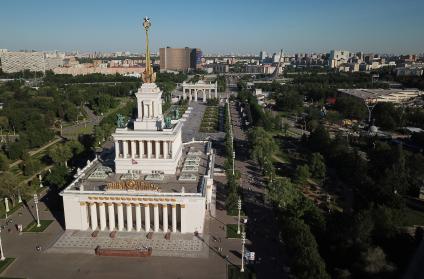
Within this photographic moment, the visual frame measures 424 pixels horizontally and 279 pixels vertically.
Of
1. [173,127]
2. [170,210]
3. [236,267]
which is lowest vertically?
[236,267]

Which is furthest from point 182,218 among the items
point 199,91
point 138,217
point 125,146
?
point 199,91

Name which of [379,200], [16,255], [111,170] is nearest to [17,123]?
[111,170]

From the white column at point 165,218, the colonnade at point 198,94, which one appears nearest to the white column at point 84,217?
the white column at point 165,218

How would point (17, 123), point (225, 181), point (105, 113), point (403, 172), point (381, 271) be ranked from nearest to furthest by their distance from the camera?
point (381, 271) < point (403, 172) < point (225, 181) < point (17, 123) < point (105, 113)

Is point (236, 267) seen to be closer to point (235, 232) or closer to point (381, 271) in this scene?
point (235, 232)

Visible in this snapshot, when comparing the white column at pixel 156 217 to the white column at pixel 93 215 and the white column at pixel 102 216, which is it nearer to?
the white column at pixel 102 216

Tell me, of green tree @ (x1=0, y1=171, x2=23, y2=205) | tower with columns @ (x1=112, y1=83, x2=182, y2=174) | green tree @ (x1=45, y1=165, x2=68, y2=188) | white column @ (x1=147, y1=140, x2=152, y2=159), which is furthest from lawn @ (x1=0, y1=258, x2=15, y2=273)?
white column @ (x1=147, y1=140, x2=152, y2=159)

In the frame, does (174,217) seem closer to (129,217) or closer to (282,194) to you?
(129,217)

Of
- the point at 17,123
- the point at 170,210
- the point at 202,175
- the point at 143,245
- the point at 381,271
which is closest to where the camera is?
the point at 381,271
